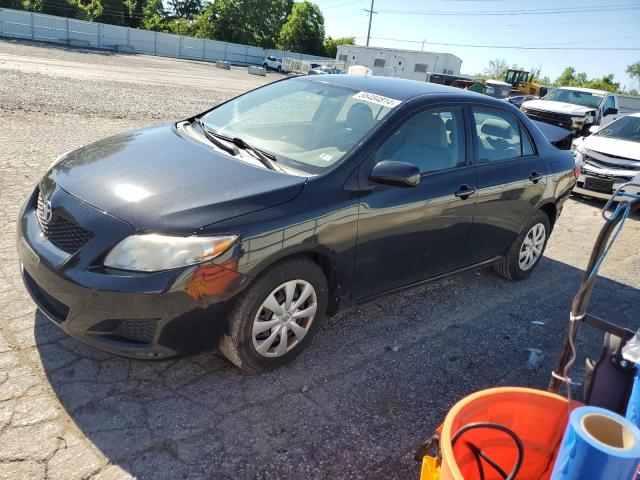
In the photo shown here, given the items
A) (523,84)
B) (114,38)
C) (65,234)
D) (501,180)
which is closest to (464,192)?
(501,180)

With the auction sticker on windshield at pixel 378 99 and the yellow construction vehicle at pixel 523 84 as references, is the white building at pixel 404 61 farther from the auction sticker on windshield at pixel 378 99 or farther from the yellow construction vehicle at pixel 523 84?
the auction sticker on windshield at pixel 378 99

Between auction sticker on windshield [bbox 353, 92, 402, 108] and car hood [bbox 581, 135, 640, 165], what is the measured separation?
6.49 meters

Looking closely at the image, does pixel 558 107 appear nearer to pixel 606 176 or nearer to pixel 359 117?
pixel 606 176

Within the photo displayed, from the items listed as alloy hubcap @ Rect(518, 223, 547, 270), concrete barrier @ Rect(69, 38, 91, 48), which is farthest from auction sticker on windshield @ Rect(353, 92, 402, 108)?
concrete barrier @ Rect(69, 38, 91, 48)

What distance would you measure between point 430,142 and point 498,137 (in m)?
0.96

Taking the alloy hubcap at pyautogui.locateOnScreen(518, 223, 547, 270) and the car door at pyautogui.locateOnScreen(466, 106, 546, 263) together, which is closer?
the car door at pyautogui.locateOnScreen(466, 106, 546, 263)

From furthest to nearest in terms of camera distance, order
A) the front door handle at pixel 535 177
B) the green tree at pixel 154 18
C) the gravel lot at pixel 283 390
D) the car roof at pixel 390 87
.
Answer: the green tree at pixel 154 18 → the front door handle at pixel 535 177 → the car roof at pixel 390 87 → the gravel lot at pixel 283 390

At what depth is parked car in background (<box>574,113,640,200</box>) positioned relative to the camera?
27.0ft

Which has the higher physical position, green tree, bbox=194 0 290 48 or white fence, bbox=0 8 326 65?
green tree, bbox=194 0 290 48

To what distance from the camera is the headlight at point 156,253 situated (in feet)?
8.23

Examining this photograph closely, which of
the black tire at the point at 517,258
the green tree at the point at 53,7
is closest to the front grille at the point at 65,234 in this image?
the black tire at the point at 517,258

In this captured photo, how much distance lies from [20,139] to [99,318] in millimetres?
6119

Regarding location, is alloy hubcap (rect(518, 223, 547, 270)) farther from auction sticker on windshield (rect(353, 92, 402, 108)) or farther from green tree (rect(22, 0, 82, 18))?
green tree (rect(22, 0, 82, 18))

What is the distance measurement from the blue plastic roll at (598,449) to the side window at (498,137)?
300cm
